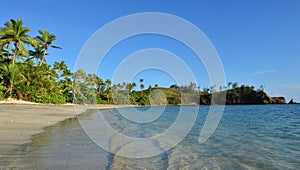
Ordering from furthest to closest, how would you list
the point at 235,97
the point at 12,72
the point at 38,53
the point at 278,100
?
the point at 278,100, the point at 235,97, the point at 38,53, the point at 12,72

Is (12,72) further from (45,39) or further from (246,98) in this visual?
(246,98)

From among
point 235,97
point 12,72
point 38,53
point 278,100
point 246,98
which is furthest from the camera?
point 278,100

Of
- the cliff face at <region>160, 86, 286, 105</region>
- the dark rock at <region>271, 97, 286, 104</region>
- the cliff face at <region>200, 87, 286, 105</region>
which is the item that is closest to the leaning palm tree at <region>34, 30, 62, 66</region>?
the cliff face at <region>160, 86, 286, 105</region>

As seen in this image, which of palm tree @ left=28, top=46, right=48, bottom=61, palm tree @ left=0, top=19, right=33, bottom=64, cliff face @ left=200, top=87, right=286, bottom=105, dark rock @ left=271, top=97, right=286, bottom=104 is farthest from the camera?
dark rock @ left=271, top=97, right=286, bottom=104

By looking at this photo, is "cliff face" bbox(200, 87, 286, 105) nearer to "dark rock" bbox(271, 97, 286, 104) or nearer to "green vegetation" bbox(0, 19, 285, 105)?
"dark rock" bbox(271, 97, 286, 104)

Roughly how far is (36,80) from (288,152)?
4302cm

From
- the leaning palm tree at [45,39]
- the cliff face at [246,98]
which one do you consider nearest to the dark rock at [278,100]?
the cliff face at [246,98]

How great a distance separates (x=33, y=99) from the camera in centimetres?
4181

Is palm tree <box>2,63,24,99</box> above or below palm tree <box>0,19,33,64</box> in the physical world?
below

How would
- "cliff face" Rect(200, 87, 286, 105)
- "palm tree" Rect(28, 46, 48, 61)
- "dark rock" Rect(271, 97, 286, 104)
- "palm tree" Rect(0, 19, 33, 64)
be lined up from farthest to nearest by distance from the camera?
"dark rock" Rect(271, 97, 286, 104) → "cliff face" Rect(200, 87, 286, 105) → "palm tree" Rect(28, 46, 48, 61) → "palm tree" Rect(0, 19, 33, 64)

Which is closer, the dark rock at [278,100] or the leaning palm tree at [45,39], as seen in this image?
the leaning palm tree at [45,39]

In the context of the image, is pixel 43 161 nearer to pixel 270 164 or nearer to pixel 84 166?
pixel 84 166

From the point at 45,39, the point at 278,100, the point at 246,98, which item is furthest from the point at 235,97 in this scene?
the point at 45,39

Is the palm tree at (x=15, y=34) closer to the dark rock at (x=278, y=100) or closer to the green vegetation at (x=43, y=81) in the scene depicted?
the green vegetation at (x=43, y=81)
